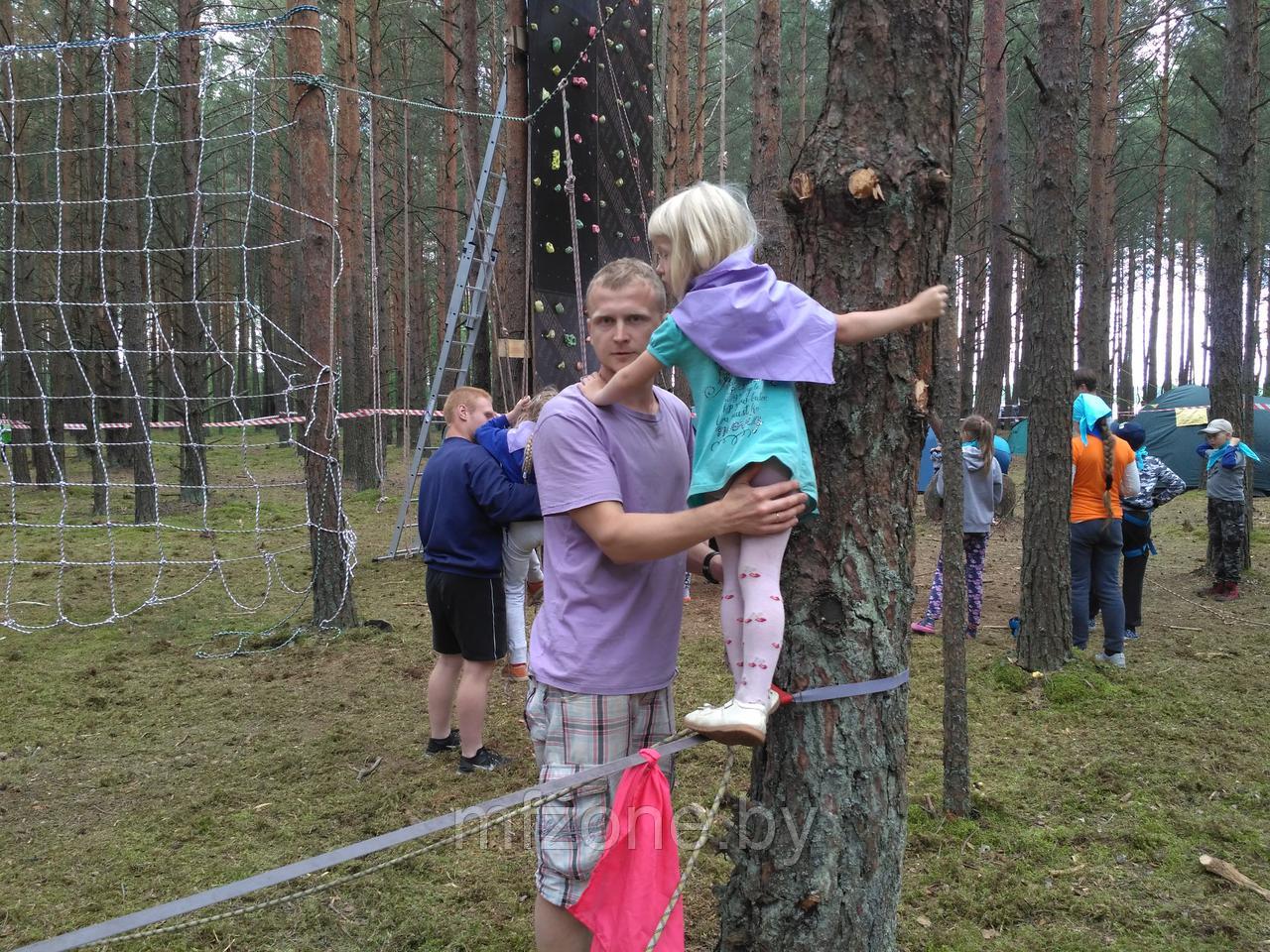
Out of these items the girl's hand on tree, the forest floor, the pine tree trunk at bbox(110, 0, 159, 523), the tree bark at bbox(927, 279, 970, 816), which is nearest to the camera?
the girl's hand on tree

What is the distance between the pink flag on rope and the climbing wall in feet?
17.3

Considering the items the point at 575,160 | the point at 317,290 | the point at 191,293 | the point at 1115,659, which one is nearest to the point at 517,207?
the point at 575,160

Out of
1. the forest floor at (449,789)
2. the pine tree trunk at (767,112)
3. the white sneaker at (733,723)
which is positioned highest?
the pine tree trunk at (767,112)

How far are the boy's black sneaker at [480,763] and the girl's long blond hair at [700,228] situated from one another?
9.33 ft

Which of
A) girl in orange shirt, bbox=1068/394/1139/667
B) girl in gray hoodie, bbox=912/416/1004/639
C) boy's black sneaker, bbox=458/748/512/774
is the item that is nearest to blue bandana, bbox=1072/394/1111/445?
girl in orange shirt, bbox=1068/394/1139/667

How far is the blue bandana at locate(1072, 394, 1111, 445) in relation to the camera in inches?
221

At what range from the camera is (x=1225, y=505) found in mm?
7672

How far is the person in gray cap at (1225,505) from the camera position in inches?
296

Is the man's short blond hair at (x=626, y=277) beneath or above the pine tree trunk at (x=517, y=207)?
beneath

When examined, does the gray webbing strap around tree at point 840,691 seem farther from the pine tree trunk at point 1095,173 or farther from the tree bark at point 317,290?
the pine tree trunk at point 1095,173

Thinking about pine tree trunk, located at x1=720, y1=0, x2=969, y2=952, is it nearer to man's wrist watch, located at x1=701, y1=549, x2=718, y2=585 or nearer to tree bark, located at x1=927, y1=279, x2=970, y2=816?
man's wrist watch, located at x1=701, y1=549, x2=718, y2=585

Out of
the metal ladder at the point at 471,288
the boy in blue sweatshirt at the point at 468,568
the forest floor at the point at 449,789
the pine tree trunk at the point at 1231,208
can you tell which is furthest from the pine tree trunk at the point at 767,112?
the boy in blue sweatshirt at the point at 468,568

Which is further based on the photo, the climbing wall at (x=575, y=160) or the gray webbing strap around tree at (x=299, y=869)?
the climbing wall at (x=575, y=160)

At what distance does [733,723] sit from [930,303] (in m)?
0.94
